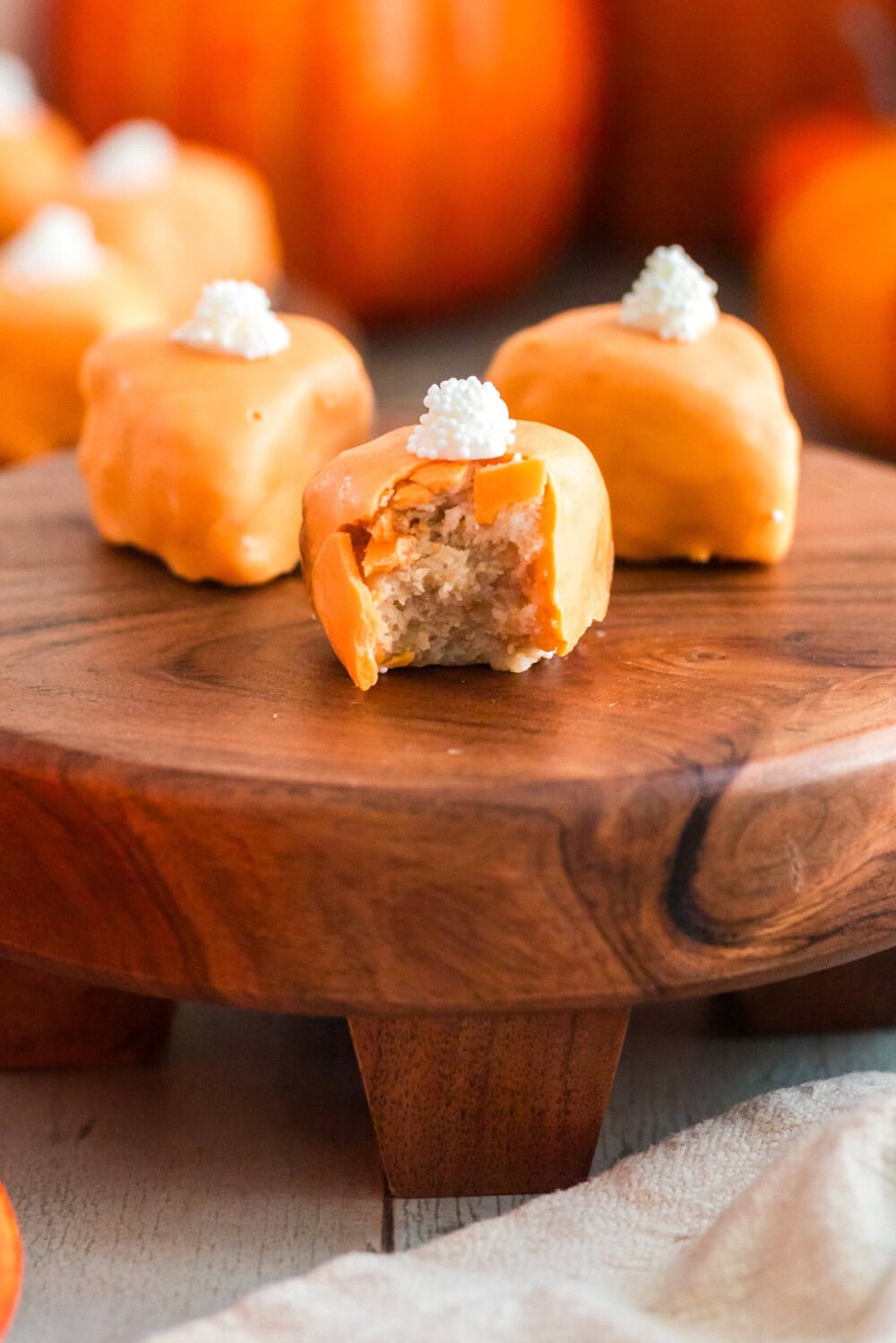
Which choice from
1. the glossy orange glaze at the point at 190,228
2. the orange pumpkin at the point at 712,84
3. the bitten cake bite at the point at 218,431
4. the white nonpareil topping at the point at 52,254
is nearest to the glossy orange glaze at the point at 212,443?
the bitten cake bite at the point at 218,431

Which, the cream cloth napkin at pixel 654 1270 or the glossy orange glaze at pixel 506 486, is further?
the glossy orange glaze at pixel 506 486

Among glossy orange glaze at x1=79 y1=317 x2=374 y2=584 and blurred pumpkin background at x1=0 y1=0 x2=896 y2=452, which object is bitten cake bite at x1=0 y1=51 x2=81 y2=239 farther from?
glossy orange glaze at x1=79 y1=317 x2=374 y2=584

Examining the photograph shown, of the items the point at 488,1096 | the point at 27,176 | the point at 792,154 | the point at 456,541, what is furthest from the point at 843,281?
the point at 488,1096

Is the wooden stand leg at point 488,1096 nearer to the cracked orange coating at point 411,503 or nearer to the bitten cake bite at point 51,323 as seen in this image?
the cracked orange coating at point 411,503

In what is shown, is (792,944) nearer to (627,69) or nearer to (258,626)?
(258,626)

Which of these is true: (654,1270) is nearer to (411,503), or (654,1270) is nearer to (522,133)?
(411,503)

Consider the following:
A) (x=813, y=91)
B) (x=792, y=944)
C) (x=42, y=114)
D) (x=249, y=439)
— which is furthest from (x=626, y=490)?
(x=813, y=91)
